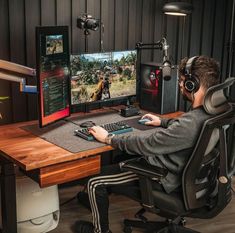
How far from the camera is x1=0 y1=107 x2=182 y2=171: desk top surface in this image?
2.22 m

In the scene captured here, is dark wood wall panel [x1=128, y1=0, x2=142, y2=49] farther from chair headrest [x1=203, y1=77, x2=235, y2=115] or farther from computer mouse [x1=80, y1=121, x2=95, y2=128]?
chair headrest [x1=203, y1=77, x2=235, y2=115]

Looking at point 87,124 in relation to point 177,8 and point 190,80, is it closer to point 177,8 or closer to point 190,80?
point 190,80

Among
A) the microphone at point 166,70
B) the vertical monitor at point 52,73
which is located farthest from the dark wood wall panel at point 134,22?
the vertical monitor at point 52,73

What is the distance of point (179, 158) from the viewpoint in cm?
226

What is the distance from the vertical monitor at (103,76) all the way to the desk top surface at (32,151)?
50 cm

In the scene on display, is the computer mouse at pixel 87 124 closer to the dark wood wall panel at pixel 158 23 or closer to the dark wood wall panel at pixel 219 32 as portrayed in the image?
the dark wood wall panel at pixel 158 23

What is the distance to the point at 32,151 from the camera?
2361mm

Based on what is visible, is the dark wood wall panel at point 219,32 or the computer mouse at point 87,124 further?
the dark wood wall panel at point 219,32

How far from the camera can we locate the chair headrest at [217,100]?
2.09m

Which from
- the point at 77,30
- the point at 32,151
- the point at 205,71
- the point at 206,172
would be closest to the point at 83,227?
the point at 32,151

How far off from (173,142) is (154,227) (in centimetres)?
81

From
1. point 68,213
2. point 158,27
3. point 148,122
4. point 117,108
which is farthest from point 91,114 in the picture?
point 158,27

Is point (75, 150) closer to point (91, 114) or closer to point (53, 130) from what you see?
point (53, 130)

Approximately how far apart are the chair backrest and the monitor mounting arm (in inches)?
45.1
